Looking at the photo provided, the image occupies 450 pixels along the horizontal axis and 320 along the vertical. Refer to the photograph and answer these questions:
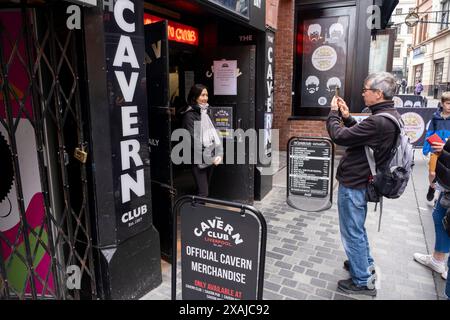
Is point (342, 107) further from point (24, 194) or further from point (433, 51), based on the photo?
point (433, 51)

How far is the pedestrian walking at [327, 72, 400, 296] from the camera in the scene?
2854 millimetres

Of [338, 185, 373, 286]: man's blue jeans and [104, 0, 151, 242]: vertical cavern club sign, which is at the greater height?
[104, 0, 151, 242]: vertical cavern club sign

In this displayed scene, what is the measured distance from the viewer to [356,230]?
310cm

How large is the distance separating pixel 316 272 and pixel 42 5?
138 inches

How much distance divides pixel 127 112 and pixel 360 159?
2094mm

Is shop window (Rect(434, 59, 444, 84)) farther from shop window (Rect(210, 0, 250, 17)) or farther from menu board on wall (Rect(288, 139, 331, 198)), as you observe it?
shop window (Rect(210, 0, 250, 17))

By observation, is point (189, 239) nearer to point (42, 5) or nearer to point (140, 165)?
point (140, 165)

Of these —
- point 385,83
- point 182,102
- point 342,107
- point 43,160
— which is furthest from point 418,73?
point 43,160

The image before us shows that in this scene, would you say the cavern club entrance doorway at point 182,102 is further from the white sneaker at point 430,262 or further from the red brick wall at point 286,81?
the red brick wall at point 286,81

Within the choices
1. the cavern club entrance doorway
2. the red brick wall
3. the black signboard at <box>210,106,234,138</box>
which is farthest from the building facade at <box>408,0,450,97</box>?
the black signboard at <box>210,106,234,138</box>

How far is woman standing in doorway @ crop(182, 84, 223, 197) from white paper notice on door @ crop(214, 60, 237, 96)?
1.09 metres

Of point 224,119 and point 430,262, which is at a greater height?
point 224,119

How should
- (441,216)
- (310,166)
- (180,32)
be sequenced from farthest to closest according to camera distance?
(180,32) → (310,166) → (441,216)

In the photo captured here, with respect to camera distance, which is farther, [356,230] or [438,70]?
[438,70]
